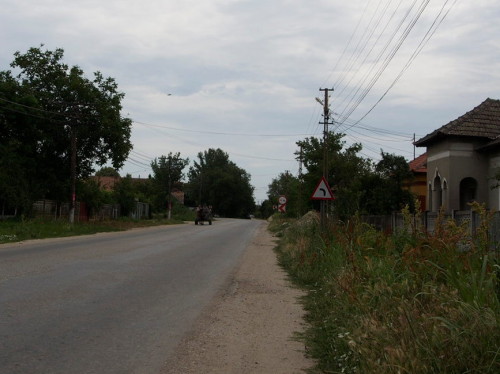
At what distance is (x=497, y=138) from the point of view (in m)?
24.0

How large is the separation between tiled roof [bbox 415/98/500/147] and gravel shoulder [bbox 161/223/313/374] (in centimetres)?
1683

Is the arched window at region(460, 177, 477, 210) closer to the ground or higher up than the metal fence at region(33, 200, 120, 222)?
higher up

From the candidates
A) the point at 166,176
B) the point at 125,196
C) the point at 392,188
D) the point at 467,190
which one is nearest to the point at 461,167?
the point at 467,190

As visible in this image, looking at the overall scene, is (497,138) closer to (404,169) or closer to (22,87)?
(404,169)

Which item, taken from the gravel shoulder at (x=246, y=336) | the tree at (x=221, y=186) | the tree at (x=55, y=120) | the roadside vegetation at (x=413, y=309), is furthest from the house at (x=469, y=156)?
the tree at (x=221, y=186)

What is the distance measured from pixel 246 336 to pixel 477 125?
2193cm

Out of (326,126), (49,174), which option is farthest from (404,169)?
(49,174)

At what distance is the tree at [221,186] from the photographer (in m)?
126

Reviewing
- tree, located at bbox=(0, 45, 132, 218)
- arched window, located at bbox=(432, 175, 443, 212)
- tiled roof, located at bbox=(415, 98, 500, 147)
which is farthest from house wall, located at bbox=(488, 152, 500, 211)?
tree, located at bbox=(0, 45, 132, 218)

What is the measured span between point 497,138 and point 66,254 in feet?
60.1

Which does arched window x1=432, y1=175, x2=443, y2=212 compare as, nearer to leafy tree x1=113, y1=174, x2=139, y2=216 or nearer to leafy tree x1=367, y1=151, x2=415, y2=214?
leafy tree x1=367, y1=151, x2=415, y2=214

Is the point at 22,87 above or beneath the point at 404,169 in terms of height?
above

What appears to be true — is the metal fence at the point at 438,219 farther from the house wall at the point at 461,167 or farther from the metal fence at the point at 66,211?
the metal fence at the point at 66,211

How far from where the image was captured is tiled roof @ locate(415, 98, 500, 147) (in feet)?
83.3
